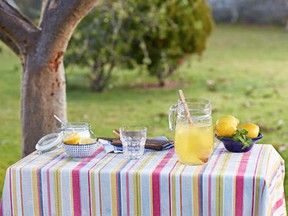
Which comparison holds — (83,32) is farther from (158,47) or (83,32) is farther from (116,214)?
(116,214)

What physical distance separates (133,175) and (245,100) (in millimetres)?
6279

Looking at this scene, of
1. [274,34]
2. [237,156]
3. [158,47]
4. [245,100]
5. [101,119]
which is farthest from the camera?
[274,34]

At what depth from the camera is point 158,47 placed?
31.9 ft

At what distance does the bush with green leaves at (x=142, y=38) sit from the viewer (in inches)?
360

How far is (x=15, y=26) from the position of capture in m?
4.51

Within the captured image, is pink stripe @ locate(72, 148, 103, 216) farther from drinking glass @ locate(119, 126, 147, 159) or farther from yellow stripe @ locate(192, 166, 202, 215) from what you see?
yellow stripe @ locate(192, 166, 202, 215)

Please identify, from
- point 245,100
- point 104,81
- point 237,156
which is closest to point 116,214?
point 237,156

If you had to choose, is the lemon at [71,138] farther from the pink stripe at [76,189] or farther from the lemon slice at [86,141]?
the pink stripe at [76,189]

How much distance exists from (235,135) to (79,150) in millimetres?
736

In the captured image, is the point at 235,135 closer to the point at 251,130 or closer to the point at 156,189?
the point at 251,130

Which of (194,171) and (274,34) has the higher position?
(274,34)

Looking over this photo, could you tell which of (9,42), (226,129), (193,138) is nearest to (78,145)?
(193,138)

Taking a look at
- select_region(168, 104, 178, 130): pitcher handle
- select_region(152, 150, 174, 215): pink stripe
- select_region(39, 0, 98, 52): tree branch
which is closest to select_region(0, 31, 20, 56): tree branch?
select_region(39, 0, 98, 52): tree branch

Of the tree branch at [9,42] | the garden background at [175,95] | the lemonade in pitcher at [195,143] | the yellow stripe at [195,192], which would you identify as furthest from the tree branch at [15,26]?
the yellow stripe at [195,192]
